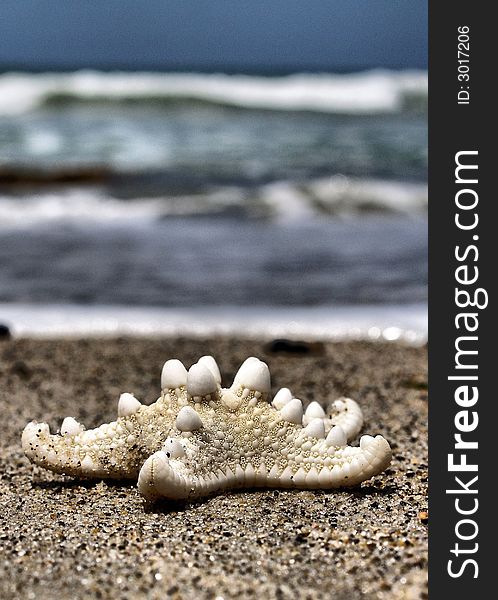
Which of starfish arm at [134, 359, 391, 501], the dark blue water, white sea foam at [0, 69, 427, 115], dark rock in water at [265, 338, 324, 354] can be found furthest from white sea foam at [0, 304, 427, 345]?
white sea foam at [0, 69, 427, 115]

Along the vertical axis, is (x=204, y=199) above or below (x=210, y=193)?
below

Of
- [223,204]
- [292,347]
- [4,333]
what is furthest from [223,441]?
[223,204]

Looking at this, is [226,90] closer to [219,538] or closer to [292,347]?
[292,347]

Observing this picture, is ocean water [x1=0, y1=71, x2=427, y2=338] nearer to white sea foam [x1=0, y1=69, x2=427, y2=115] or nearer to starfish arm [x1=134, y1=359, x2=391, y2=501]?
white sea foam [x1=0, y1=69, x2=427, y2=115]

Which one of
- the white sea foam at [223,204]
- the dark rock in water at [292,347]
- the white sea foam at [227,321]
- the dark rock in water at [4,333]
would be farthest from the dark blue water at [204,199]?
the dark rock in water at [292,347]

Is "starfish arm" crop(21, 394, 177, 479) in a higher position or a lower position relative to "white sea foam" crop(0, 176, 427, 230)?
lower

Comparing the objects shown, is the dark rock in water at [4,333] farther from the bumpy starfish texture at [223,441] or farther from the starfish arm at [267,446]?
the starfish arm at [267,446]
